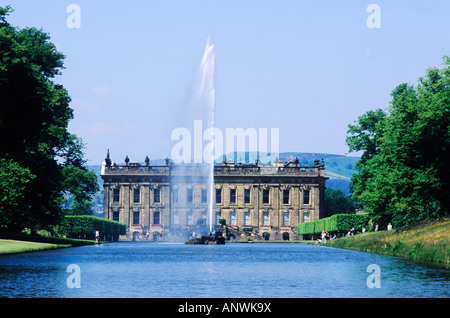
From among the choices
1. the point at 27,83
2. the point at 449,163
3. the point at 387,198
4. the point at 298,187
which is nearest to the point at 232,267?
the point at 27,83

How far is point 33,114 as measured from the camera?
46500mm

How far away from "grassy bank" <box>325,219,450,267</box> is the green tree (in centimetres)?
2089

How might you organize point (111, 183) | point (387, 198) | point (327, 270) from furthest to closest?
1. point (111, 183)
2. point (387, 198)
3. point (327, 270)

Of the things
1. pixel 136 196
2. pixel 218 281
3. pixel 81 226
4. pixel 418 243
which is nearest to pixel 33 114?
pixel 418 243

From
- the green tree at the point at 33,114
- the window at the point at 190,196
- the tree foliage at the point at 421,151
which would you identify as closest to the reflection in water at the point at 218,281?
the green tree at the point at 33,114

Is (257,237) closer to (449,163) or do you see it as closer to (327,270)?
(449,163)

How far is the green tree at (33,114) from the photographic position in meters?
43.8

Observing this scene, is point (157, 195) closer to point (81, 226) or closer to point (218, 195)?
A: point (218, 195)

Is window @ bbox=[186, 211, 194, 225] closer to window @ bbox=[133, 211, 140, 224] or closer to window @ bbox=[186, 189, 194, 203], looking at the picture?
window @ bbox=[186, 189, 194, 203]

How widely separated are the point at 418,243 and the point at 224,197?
79.6 metres

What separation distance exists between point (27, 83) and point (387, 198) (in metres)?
27.1

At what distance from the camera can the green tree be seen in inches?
1726
